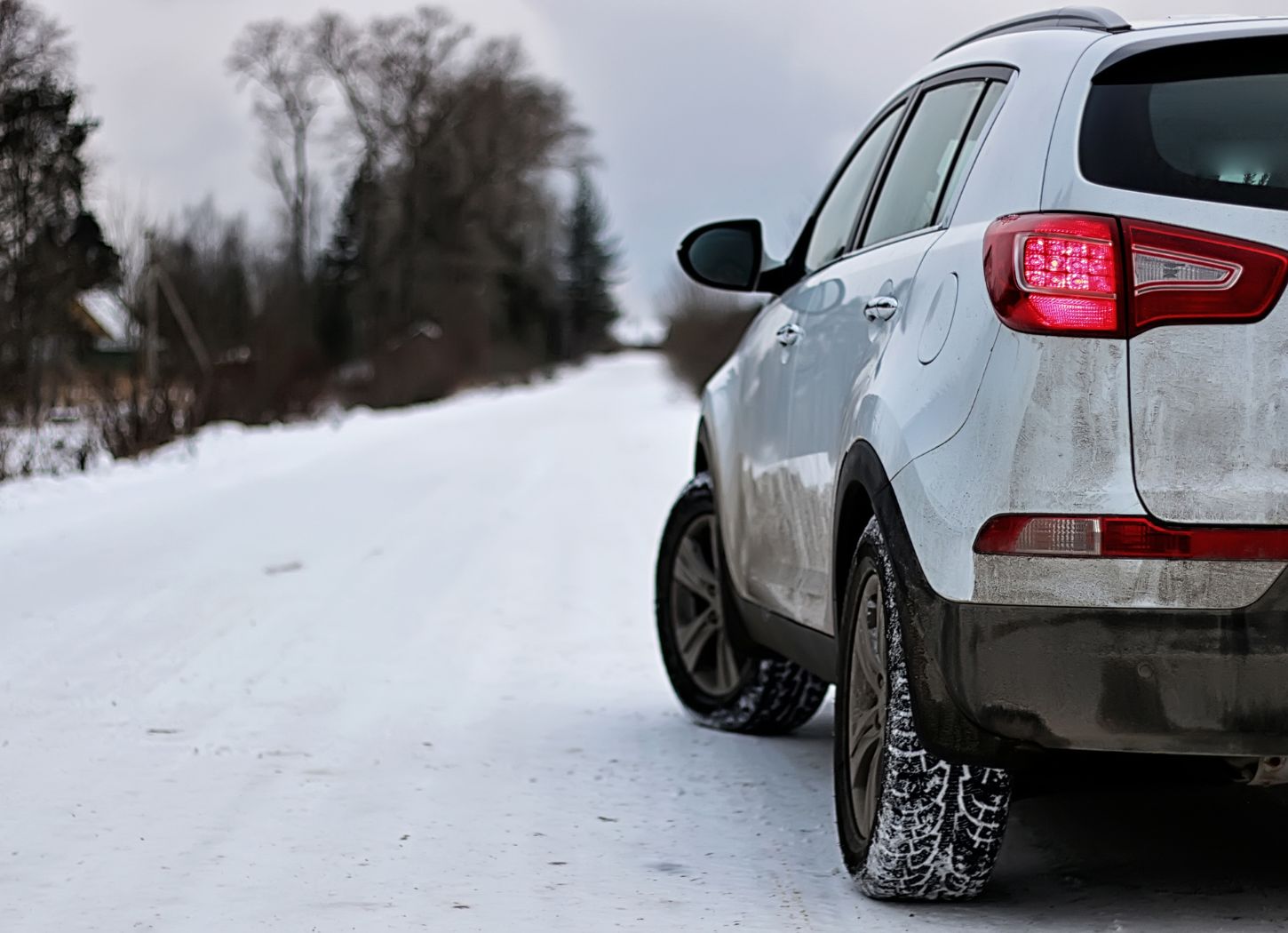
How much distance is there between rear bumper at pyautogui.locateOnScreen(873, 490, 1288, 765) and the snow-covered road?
1.89ft

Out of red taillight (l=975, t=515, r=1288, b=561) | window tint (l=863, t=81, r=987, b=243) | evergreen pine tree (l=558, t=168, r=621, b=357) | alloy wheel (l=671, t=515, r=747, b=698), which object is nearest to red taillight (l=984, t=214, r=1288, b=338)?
red taillight (l=975, t=515, r=1288, b=561)

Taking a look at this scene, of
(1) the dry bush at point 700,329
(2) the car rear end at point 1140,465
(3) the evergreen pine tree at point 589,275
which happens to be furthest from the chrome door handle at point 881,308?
(3) the evergreen pine tree at point 589,275

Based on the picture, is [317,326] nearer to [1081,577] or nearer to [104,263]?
[104,263]

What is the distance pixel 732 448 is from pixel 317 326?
49.2m

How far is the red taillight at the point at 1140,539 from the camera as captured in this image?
2.83 metres

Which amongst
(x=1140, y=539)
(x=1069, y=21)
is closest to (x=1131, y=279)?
(x=1140, y=539)

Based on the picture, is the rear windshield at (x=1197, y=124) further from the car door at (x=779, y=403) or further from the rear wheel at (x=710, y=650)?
the rear wheel at (x=710, y=650)

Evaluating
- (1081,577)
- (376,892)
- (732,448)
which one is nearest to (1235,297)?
(1081,577)

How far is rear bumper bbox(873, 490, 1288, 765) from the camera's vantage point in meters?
A: 2.84

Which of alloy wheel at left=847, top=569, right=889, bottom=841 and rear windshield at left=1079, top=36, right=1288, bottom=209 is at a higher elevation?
rear windshield at left=1079, top=36, right=1288, bottom=209

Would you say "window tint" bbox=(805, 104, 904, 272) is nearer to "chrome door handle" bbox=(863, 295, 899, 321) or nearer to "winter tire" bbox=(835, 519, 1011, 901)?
"chrome door handle" bbox=(863, 295, 899, 321)

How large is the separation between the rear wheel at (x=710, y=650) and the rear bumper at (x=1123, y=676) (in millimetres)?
2183

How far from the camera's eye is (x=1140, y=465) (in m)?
2.87

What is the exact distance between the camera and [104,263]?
1959cm
